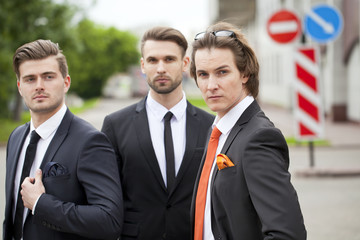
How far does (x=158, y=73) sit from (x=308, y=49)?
6859 millimetres

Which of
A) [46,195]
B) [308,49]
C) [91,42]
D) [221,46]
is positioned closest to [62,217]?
[46,195]

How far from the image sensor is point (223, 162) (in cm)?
205

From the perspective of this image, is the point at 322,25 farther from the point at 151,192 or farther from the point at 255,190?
the point at 255,190

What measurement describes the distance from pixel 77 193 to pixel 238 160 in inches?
32.6

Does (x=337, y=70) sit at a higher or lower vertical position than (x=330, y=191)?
higher

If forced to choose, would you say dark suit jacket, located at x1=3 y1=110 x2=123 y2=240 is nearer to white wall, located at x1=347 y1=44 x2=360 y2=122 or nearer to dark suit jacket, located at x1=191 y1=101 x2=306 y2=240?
dark suit jacket, located at x1=191 y1=101 x2=306 y2=240

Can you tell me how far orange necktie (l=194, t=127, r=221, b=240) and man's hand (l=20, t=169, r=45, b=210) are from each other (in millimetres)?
730

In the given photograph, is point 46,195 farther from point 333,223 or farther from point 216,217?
point 333,223

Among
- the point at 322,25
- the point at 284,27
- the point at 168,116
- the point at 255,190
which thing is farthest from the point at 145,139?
the point at 284,27

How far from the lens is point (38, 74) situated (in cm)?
247

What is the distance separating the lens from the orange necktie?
2.23m

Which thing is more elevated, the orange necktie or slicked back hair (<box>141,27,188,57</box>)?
slicked back hair (<box>141,27,188,57</box>)

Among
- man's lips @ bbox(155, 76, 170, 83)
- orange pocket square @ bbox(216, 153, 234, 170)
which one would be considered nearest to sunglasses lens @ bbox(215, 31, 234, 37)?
orange pocket square @ bbox(216, 153, 234, 170)

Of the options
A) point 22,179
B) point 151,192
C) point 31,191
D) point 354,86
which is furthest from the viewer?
point 354,86
